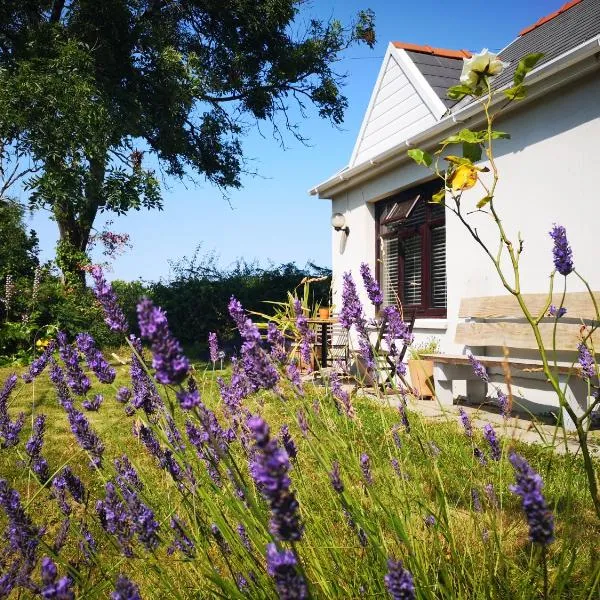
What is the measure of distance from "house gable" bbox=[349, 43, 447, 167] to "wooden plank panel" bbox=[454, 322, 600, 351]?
149 inches

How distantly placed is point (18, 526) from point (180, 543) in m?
0.41

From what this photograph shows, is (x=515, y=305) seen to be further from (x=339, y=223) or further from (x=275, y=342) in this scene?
(x=339, y=223)

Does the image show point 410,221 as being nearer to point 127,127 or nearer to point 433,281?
point 433,281

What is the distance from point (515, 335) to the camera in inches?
206

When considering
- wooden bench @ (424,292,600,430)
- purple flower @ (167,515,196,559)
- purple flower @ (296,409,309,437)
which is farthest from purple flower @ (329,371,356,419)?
wooden bench @ (424,292,600,430)

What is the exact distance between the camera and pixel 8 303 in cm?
967

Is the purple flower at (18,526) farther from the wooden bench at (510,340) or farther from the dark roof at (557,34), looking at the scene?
the dark roof at (557,34)

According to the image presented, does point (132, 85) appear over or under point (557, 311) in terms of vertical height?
over

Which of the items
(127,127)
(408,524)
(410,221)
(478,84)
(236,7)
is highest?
(236,7)

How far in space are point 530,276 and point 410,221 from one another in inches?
99.9

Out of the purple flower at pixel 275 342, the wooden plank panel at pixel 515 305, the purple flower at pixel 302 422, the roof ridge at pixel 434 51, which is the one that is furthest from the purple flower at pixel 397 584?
the roof ridge at pixel 434 51

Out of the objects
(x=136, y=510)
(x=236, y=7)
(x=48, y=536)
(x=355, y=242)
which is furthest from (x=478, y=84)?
(x=236, y=7)

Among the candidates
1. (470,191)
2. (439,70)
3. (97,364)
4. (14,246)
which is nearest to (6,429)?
(97,364)

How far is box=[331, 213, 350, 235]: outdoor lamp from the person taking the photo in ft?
30.5
